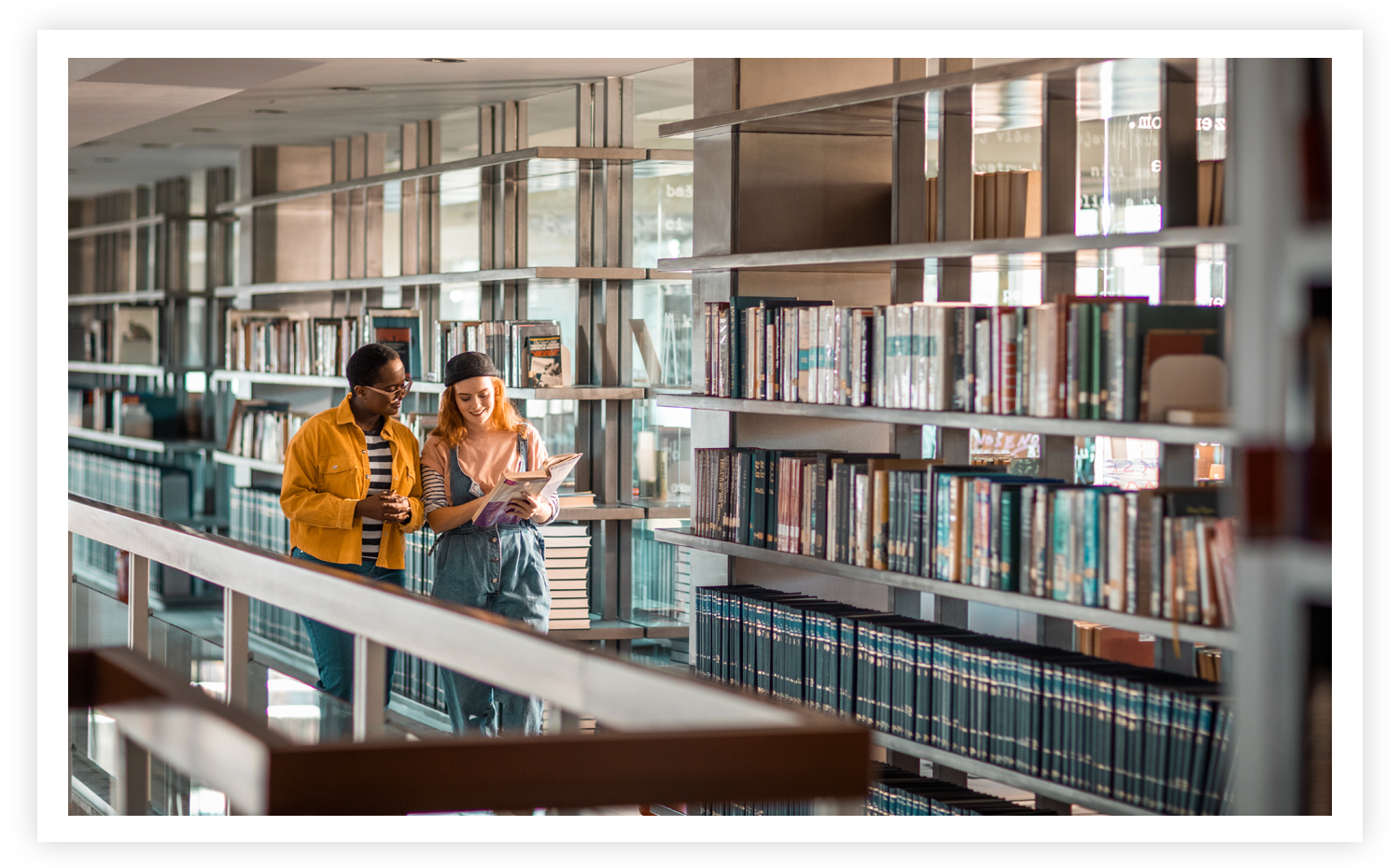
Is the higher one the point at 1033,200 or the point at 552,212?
the point at 552,212

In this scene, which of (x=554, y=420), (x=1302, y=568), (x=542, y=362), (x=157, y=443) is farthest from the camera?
(x=157, y=443)

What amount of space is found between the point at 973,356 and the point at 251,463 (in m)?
4.68

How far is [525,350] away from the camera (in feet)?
16.7

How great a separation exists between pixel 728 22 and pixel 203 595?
645 cm

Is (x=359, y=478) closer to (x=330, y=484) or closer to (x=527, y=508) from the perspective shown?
(x=330, y=484)

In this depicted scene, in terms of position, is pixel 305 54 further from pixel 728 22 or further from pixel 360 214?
pixel 360 214

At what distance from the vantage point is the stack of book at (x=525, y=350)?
5.07 m

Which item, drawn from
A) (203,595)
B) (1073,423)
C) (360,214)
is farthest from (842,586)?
(203,595)

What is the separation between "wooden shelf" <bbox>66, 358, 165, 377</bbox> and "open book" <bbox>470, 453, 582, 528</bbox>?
5293mm

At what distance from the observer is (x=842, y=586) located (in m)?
3.63

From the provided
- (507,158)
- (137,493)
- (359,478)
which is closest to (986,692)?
(359,478)

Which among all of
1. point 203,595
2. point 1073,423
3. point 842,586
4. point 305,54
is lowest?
point 203,595

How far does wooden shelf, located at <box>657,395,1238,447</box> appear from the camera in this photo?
2508mm

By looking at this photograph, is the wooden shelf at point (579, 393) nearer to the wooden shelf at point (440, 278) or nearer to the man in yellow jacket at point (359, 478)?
the wooden shelf at point (440, 278)
